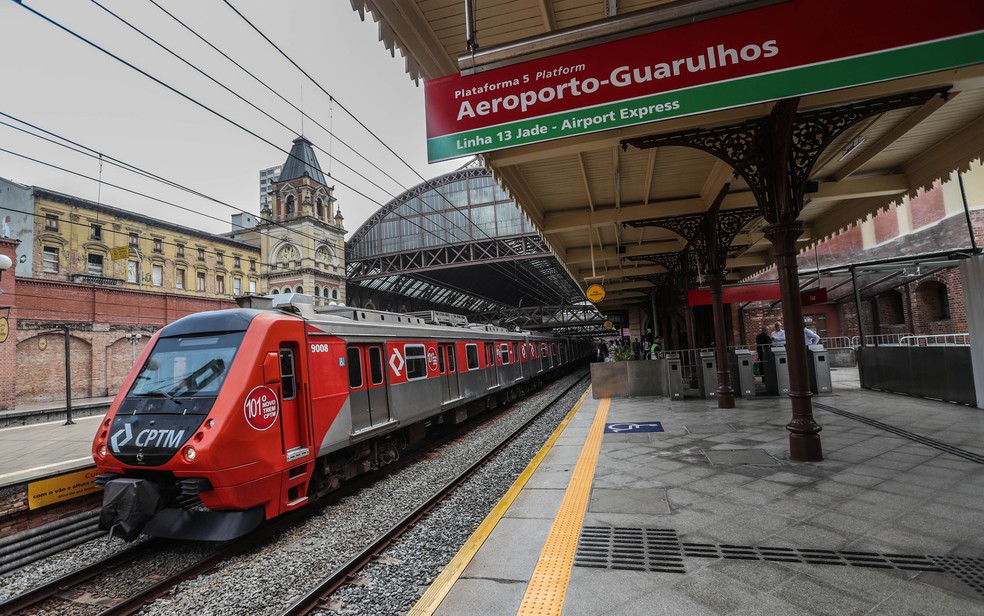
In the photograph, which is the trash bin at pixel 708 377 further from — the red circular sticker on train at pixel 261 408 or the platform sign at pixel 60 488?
the platform sign at pixel 60 488

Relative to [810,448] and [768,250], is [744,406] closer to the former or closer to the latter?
[810,448]

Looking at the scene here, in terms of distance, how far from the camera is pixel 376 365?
23.1ft

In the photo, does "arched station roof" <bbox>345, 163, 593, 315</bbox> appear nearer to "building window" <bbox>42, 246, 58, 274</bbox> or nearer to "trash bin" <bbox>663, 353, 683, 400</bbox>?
"trash bin" <bbox>663, 353, 683, 400</bbox>

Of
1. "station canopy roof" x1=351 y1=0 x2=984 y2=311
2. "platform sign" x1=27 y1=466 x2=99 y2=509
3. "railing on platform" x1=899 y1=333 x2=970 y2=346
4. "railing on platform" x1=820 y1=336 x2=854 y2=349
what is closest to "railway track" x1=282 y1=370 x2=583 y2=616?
"station canopy roof" x1=351 y1=0 x2=984 y2=311

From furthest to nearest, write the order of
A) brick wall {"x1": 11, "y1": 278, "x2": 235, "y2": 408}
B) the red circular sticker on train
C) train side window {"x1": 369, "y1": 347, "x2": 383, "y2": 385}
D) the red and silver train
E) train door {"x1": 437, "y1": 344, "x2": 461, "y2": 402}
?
brick wall {"x1": 11, "y1": 278, "x2": 235, "y2": 408} < train door {"x1": 437, "y1": 344, "x2": 461, "y2": 402} < train side window {"x1": 369, "y1": 347, "x2": 383, "y2": 385} < the red circular sticker on train < the red and silver train

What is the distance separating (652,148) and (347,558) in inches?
257

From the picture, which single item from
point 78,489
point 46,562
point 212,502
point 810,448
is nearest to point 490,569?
point 212,502

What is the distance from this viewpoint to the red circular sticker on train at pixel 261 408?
450 cm

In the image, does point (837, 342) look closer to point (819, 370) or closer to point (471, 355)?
point (819, 370)

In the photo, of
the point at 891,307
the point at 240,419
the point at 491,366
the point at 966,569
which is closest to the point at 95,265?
the point at 491,366

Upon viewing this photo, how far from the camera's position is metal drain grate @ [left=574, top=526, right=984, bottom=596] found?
9.77ft

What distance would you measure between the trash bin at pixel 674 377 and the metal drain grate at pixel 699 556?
8.28 m

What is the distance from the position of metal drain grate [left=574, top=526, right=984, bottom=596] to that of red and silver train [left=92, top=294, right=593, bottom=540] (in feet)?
10.3

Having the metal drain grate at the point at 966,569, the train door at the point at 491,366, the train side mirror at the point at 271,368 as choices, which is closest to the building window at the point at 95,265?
the train door at the point at 491,366
